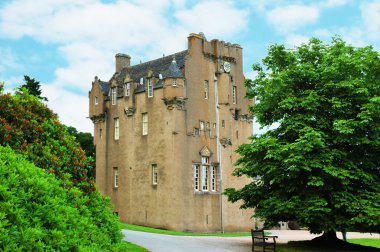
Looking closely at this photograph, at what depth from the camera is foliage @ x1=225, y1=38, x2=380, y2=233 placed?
87.2 ft

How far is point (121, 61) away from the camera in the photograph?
57.7 m

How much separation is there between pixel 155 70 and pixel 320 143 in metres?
27.2

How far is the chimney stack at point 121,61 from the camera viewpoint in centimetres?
5750

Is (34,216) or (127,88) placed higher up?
(127,88)

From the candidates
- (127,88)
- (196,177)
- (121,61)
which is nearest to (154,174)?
(196,177)

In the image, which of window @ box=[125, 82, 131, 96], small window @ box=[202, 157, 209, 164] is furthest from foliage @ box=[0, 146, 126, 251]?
window @ box=[125, 82, 131, 96]

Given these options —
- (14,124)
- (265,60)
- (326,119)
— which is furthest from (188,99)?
(14,124)

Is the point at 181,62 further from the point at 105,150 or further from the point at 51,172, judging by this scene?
the point at 51,172

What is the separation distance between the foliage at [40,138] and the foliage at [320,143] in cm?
1601

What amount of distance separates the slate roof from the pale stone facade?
136 mm

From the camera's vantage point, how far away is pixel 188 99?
1834 inches

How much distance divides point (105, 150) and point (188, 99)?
1132 centimetres

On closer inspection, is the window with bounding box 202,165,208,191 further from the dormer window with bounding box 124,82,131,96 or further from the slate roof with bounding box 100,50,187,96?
the dormer window with bounding box 124,82,131,96

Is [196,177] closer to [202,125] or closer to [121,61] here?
[202,125]
